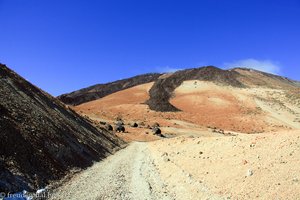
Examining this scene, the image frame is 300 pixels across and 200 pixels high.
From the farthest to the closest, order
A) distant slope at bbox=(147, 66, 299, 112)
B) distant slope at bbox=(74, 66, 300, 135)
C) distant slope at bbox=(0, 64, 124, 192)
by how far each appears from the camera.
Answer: distant slope at bbox=(147, 66, 299, 112) → distant slope at bbox=(74, 66, 300, 135) → distant slope at bbox=(0, 64, 124, 192)

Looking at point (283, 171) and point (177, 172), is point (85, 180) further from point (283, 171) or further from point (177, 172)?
point (283, 171)

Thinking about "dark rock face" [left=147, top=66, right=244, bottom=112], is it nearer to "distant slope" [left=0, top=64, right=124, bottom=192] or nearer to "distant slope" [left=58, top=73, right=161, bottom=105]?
"distant slope" [left=58, top=73, right=161, bottom=105]

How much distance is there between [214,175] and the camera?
21031mm

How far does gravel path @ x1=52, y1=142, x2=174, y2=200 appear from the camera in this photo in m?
19.9

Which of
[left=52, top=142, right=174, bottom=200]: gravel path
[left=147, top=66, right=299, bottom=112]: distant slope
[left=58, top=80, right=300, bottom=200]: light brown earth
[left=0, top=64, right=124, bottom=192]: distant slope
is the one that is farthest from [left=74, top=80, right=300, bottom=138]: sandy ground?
[left=52, top=142, right=174, bottom=200]: gravel path

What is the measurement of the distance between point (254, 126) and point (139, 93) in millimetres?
47263

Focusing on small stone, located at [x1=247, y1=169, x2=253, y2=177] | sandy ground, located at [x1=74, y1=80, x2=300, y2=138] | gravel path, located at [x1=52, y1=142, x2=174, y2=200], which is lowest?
gravel path, located at [x1=52, y1=142, x2=174, y2=200]

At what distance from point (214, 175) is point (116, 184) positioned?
533 cm

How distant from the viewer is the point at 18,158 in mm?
21656

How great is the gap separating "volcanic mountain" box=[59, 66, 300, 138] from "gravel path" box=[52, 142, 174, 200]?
48.2m

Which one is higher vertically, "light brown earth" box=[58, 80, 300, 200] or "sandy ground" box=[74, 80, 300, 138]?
"sandy ground" box=[74, 80, 300, 138]

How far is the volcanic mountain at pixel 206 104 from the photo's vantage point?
9738 cm

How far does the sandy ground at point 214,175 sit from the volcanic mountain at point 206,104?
5035 cm

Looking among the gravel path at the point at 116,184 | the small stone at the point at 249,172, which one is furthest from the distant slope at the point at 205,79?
the small stone at the point at 249,172
